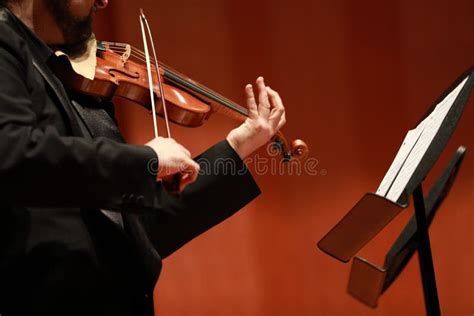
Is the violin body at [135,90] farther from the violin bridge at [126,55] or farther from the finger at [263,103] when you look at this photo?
the finger at [263,103]

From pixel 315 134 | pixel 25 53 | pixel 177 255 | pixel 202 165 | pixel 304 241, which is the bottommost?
pixel 177 255

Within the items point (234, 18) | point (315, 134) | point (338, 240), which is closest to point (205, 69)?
point (234, 18)

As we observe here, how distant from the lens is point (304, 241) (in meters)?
2.25

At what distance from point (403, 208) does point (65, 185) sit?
46 centimetres

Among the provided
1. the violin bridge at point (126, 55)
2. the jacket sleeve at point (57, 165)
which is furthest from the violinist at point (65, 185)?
the violin bridge at point (126, 55)

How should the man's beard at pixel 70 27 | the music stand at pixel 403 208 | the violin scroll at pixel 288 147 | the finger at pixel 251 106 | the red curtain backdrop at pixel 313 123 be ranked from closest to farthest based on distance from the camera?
the music stand at pixel 403 208 → the man's beard at pixel 70 27 → the finger at pixel 251 106 → the violin scroll at pixel 288 147 → the red curtain backdrop at pixel 313 123

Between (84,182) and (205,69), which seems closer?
(84,182)

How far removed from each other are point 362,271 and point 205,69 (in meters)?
1.23

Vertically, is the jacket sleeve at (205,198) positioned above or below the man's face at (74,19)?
below

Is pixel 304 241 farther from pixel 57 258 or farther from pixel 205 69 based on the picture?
pixel 57 258

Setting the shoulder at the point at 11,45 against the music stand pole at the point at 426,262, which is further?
the music stand pole at the point at 426,262

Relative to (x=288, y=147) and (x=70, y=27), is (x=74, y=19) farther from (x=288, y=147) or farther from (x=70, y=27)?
(x=288, y=147)

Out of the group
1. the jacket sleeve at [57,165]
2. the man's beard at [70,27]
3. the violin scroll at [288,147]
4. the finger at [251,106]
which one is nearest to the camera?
A: the jacket sleeve at [57,165]

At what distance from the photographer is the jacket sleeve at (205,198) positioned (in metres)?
1.12
